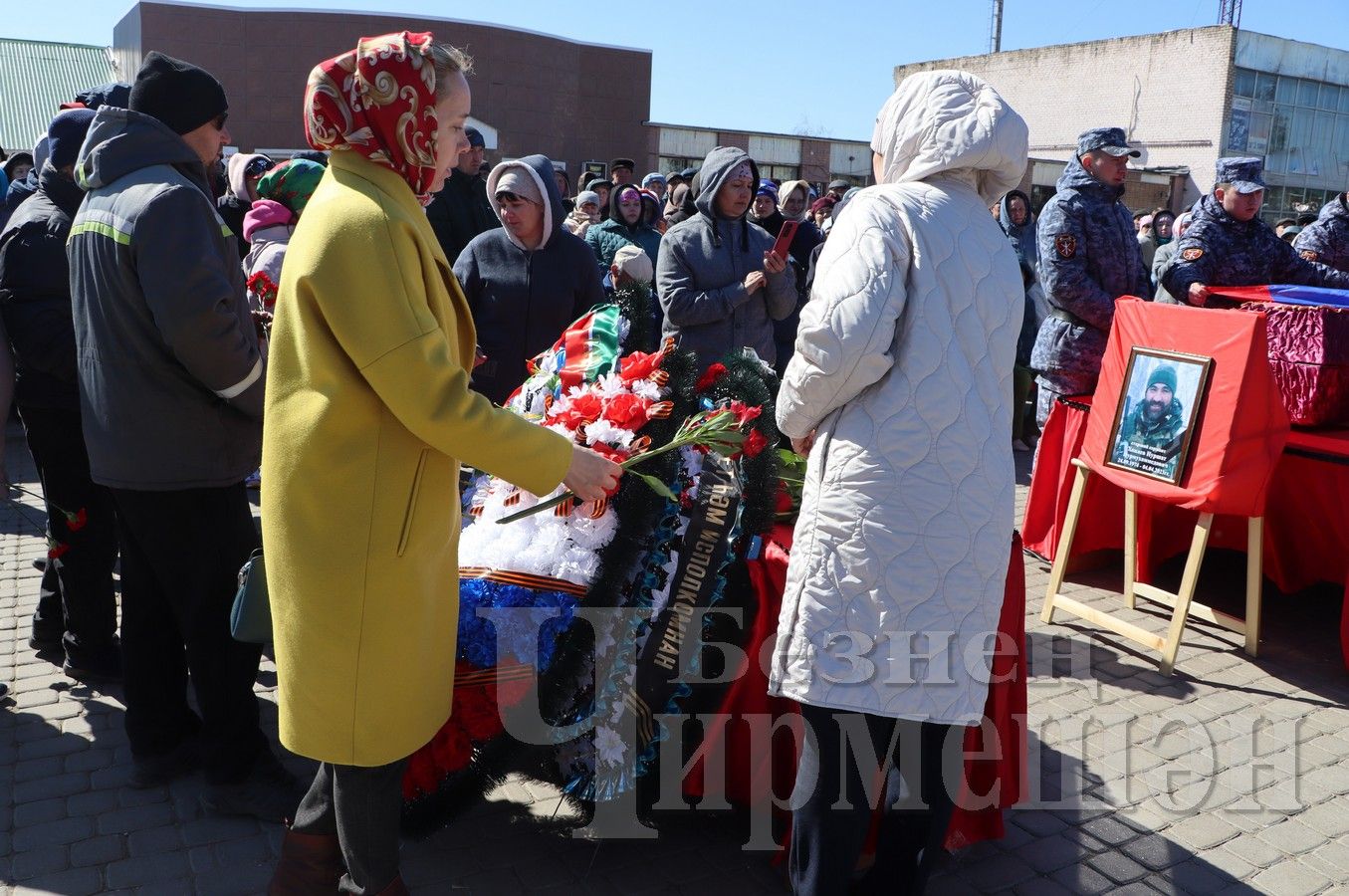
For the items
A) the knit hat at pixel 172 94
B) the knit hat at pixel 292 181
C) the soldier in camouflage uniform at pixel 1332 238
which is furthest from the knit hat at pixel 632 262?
the soldier in camouflage uniform at pixel 1332 238

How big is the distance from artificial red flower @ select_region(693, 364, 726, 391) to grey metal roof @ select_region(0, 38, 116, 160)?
87.3 feet

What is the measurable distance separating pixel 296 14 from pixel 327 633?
3023 centimetres

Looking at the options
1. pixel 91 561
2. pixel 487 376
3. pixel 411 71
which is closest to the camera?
pixel 411 71

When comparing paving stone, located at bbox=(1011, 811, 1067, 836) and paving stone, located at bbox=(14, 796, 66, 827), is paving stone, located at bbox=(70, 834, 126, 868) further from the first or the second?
paving stone, located at bbox=(1011, 811, 1067, 836)

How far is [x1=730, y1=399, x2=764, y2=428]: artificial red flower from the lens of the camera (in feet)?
8.97

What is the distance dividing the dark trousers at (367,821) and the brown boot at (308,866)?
87 millimetres

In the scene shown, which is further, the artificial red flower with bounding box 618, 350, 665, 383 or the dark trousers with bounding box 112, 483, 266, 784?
the dark trousers with bounding box 112, 483, 266, 784

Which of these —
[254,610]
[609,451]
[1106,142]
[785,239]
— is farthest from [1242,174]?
[254,610]

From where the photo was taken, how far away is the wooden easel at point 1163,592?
4105 millimetres

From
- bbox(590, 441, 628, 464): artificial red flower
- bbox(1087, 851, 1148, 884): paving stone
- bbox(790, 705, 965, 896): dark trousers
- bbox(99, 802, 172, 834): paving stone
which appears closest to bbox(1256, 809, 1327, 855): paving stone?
bbox(1087, 851, 1148, 884): paving stone

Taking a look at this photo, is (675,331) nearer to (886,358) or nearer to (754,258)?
(754,258)

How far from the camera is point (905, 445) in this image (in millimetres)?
2172

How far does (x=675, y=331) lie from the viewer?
5.21 meters

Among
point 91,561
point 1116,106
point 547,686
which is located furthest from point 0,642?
point 1116,106
